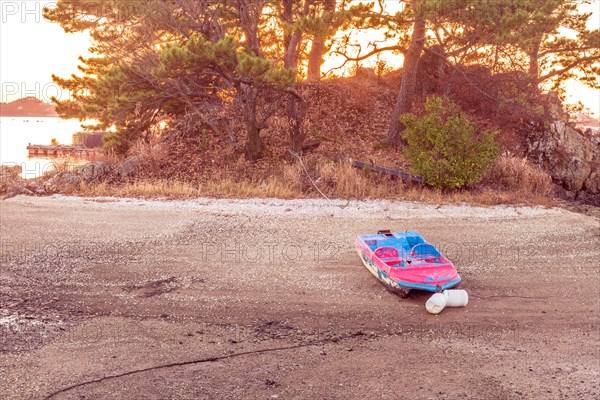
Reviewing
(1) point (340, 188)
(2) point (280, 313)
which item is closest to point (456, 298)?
(2) point (280, 313)

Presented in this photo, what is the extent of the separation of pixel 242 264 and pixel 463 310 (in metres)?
3.51

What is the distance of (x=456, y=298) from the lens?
22.9ft

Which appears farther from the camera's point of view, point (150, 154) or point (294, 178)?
point (150, 154)

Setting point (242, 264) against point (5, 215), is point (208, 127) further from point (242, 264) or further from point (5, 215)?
point (242, 264)

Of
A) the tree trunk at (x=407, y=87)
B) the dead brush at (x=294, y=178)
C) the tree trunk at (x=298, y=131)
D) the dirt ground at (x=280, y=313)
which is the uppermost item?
the tree trunk at (x=407, y=87)

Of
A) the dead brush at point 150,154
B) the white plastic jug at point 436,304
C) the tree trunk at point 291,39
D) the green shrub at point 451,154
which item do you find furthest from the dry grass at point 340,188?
the white plastic jug at point 436,304

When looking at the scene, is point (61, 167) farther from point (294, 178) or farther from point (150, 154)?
point (294, 178)

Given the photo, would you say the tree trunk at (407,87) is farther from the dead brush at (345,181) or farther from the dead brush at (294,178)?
the dead brush at (294,178)

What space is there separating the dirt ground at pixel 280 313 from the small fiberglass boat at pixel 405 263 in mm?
255

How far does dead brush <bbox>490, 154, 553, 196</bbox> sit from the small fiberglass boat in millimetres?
6925

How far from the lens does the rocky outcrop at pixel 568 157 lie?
17.0m

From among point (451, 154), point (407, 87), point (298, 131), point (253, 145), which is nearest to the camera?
point (451, 154)

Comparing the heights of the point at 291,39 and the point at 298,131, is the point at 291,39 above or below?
above

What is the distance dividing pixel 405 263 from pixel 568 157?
40.1ft
